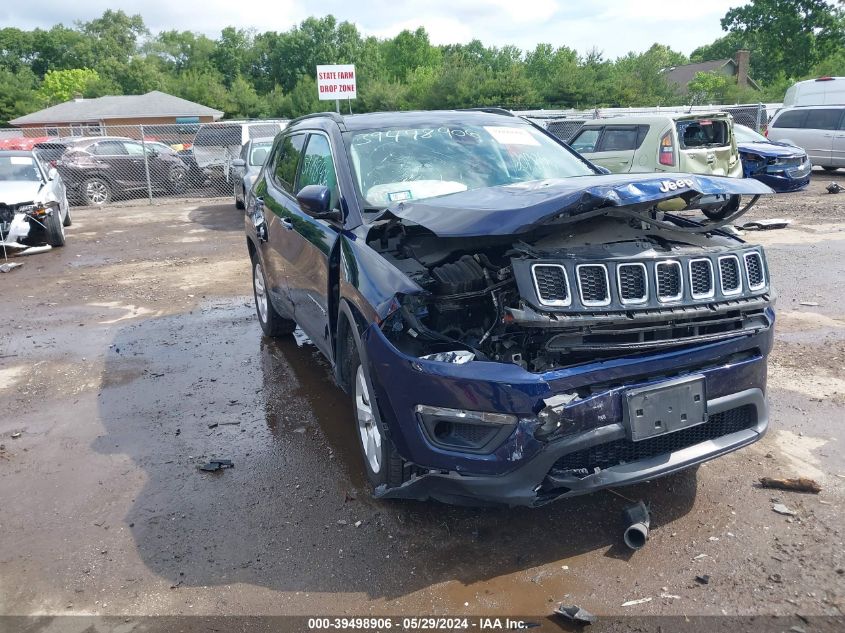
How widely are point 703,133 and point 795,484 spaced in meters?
10.1

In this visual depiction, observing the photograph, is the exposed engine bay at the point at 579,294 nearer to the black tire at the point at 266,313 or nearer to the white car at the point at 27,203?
the black tire at the point at 266,313

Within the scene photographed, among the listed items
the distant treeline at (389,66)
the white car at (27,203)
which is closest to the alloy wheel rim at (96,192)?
the white car at (27,203)

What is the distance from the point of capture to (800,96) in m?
21.8

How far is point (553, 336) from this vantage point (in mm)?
2965

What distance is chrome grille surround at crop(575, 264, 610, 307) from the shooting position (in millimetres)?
2969

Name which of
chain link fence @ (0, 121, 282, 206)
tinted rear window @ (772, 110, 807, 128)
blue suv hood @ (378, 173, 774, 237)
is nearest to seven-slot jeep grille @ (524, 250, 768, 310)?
blue suv hood @ (378, 173, 774, 237)

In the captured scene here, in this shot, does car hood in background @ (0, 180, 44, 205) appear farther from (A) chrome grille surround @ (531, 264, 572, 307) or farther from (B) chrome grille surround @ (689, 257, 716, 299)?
(B) chrome grille surround @ (689, 257, 716, 299)

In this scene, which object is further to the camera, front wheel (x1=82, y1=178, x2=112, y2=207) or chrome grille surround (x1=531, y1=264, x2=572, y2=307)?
front wheel (x1=82, y1=178, x2=112, y2=207)

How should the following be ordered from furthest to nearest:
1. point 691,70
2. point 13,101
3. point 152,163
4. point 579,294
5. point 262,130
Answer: point 691,70, point 13,101, point 152,163, point 262,130, point 579,294

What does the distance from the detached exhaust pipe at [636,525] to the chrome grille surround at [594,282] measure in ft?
3.42

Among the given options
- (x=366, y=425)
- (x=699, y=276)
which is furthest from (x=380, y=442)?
(x=699, y=276)

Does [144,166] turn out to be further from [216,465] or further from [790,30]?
[790,30]

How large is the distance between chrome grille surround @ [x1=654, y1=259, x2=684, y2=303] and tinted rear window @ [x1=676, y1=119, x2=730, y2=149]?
10017mm

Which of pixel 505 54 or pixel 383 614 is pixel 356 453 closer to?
pixel 383 614
